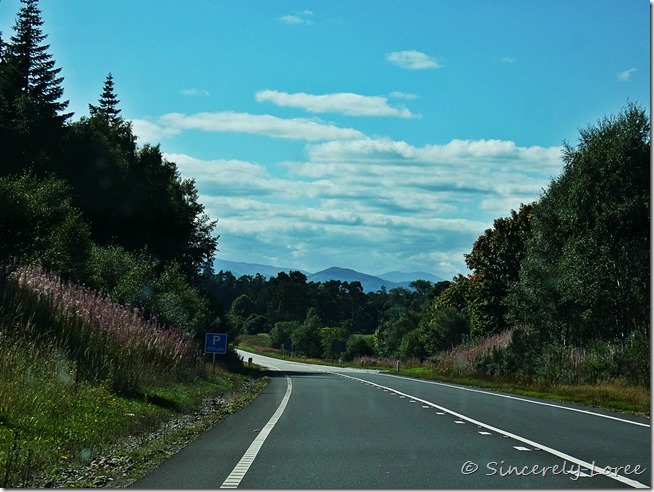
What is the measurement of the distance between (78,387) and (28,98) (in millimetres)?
56916

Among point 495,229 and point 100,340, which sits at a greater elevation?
point 495,229

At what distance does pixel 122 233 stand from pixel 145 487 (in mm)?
61330

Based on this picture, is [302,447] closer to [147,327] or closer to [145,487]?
[145,487]

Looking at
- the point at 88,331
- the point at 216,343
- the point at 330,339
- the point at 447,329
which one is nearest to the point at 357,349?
the point at 330,339

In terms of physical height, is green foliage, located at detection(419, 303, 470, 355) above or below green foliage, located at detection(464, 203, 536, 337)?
below

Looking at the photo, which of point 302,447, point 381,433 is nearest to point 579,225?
point 381,433

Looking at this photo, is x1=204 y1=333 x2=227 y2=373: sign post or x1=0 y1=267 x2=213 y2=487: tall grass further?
x1=204 y1=333 x2=227 y2=373: sign post

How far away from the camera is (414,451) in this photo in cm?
1259

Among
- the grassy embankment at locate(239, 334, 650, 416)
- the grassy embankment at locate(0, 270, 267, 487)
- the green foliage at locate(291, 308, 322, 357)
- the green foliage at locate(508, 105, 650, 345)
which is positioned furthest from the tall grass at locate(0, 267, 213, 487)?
the green foliage at locate(291, 308, 322, 357)

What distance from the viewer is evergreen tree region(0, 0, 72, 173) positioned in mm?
66000

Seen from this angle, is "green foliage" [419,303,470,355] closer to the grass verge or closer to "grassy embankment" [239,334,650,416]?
"grassy embankment" [239,334,650,416]

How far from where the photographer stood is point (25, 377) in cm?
1537

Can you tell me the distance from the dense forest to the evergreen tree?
139mm

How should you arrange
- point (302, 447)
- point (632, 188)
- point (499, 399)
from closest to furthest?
1. point (302, 447)
2. point (499, 399)
3. point (632, 188)
